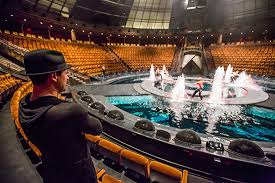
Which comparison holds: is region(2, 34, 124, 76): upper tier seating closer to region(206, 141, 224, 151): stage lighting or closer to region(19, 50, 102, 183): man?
region(206, 141, 224, 151): stage lighting

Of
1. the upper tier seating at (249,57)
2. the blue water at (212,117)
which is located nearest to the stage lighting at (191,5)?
the upper tier seating at (249,57)

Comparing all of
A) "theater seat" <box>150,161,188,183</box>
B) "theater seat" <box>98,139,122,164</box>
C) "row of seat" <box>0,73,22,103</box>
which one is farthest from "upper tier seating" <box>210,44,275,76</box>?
"row of seat" <box>0,73,22,103</box>

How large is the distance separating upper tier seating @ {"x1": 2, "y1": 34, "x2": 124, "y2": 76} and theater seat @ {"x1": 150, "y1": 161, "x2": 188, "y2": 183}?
50.6 ft

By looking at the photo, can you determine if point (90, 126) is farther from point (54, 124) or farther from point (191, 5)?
point (191, 5)

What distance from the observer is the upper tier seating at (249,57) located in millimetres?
19344

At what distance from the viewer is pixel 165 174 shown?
2.80 meters

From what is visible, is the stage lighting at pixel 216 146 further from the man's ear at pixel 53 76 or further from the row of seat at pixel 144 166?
the man's ear at pixel 53 76

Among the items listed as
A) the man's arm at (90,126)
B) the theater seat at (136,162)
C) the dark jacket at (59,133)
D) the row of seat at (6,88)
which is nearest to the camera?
the dark jacket at (59,133)

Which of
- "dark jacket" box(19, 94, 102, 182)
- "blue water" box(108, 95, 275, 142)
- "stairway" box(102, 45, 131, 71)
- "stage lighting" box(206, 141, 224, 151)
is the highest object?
"stairway" box(102, 45, 131, 71)

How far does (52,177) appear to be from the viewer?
1.31m

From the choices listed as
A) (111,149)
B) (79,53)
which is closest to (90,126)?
(111,149)

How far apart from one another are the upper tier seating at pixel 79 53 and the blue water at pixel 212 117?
34.4ft

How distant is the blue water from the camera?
6.41 m

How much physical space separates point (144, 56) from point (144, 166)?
26483 millimetres
